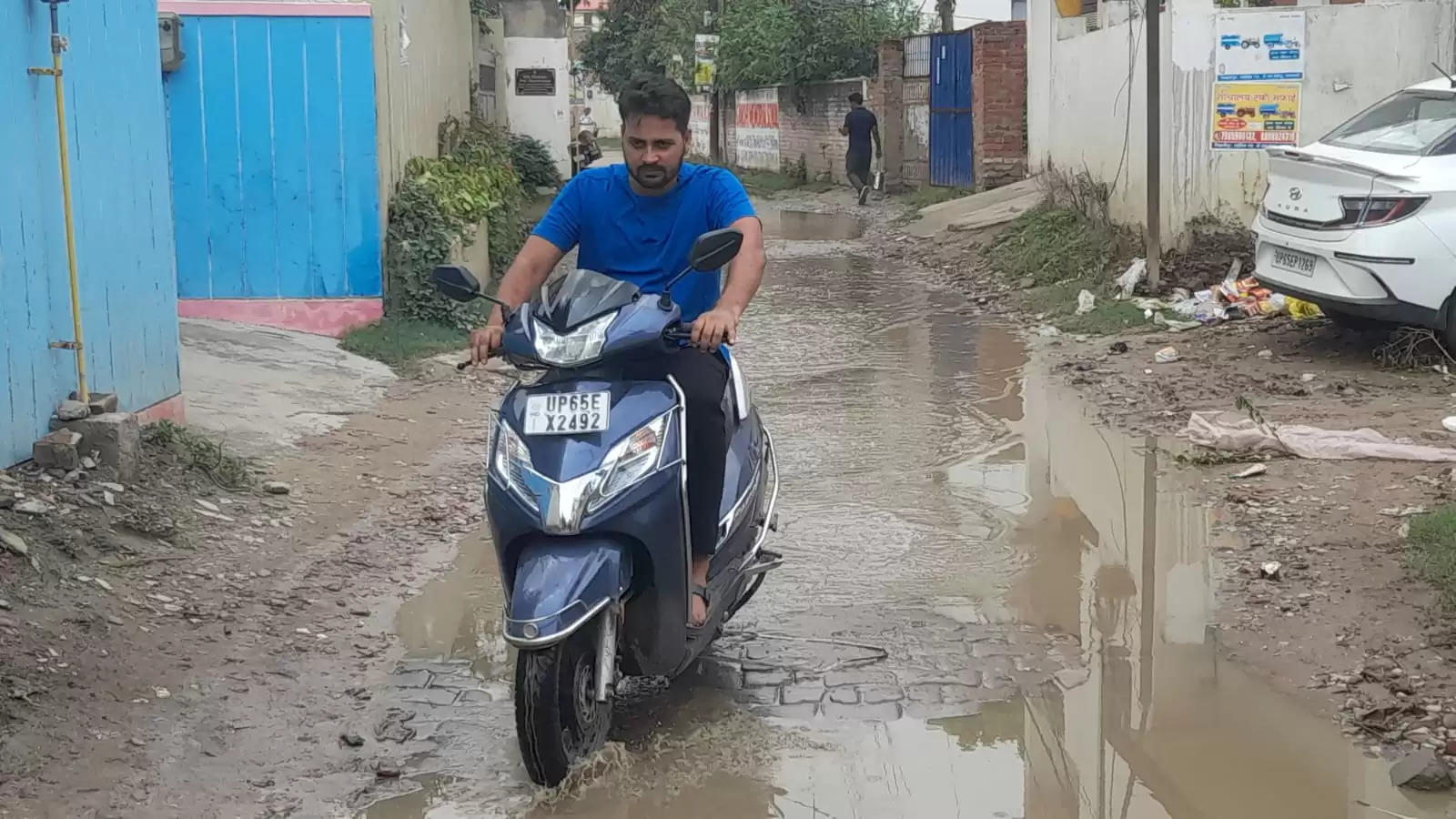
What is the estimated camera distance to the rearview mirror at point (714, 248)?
3.93 metres

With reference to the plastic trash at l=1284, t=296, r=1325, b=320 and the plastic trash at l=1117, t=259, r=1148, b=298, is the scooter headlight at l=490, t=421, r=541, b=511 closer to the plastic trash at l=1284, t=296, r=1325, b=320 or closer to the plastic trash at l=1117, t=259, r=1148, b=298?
the plastic trash at l=1284, t=296, r=1325, b=320

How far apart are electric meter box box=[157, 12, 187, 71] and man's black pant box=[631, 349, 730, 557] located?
7079 mm

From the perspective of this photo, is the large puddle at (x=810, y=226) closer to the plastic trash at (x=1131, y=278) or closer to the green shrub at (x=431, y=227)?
the green shrub at (x=431, y=227)

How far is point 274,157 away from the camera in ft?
34.1

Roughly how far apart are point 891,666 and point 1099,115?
10.7 metres

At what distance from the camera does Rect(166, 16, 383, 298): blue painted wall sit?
402 inches

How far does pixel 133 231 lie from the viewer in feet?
23.1

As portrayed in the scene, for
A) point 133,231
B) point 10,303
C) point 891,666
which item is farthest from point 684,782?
point 133,231

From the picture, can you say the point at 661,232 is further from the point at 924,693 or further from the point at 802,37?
the point at 802,37

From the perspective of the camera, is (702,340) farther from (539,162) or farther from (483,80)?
(539,162)

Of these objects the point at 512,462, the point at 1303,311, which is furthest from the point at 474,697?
the point at 1303,311

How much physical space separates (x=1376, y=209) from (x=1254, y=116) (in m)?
3.70

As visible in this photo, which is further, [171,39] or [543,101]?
[543,101]

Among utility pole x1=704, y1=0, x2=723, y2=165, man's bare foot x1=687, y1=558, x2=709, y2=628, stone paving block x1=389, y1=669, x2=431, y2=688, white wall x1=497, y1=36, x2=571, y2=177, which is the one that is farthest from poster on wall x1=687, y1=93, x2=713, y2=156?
man's bare foot x1=687, y1=558, x2=709, y2=628
